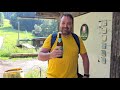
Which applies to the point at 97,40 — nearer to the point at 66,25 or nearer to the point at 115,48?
the point at 115,48

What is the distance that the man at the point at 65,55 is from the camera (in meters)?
2.14

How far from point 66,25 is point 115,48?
66 centimetres

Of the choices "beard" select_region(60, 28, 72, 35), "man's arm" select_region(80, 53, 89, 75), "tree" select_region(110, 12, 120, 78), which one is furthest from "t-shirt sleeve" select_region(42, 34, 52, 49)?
"tree" select_region(110, 12, 120, 78)

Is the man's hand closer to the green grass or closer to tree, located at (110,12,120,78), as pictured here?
the green grass

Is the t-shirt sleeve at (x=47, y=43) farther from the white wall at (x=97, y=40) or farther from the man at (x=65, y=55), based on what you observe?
Result: the white wall at (x=97, y=40)

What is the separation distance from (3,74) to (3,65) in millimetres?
129

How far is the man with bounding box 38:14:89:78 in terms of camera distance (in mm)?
2145

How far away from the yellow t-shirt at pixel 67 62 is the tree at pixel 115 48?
1.44 ft

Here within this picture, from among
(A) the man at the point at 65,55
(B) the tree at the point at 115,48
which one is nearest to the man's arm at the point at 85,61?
(A) the man at the point at 65,55
